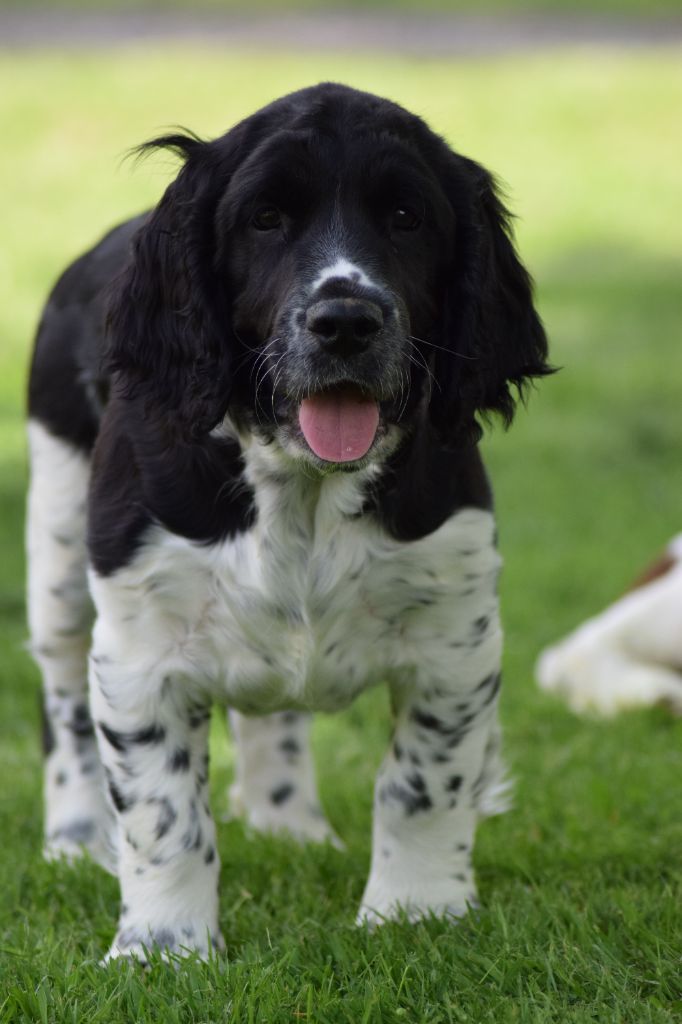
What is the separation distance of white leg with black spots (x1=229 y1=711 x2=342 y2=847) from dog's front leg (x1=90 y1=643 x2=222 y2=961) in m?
1.08

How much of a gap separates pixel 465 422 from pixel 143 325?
84cm

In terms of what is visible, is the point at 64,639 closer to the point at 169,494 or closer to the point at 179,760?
the point at 179,760

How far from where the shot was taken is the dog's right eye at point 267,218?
11.7 ft

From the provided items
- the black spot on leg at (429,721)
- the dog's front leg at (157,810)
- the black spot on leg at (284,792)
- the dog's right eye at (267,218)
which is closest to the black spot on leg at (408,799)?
the black spot on leg at (429,721)

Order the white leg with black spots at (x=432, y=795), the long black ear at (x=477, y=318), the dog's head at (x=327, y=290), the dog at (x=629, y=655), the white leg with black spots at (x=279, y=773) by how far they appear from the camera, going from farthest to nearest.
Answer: the dog at (x=629, y=655)
the white leg with black spots at (x=279, y=773)
the white leg with black spots at (x=432, y=795)
the long black ear at (x=477, y=318)
the dog's head at (x=327, y=290)

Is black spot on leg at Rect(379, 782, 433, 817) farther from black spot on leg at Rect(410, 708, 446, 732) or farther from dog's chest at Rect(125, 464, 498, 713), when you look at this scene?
dog's chest at Rect(125, 464, 498, 713)

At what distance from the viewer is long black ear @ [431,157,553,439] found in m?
3.80

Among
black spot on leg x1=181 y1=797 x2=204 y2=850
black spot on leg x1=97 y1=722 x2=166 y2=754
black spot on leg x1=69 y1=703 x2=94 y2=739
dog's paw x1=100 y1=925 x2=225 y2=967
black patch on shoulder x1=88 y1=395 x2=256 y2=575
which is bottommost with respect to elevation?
black spot on leg x1=69 y1=703 x2=94 y2=739

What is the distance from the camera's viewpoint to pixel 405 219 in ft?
11.9

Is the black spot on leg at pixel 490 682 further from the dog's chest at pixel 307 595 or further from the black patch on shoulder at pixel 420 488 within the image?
the black patch on shoulder at pixel 420 488

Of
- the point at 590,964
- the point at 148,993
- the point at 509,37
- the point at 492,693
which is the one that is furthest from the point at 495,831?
the point at 509,37

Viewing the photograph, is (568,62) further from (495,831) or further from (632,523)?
(495,831)

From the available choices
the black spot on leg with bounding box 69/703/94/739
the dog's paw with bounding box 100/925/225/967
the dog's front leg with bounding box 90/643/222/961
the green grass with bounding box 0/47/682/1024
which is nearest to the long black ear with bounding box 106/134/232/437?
the green grass with bounding box 0/47/682/1024

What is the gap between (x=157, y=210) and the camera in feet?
12.6
